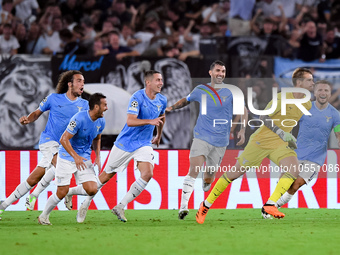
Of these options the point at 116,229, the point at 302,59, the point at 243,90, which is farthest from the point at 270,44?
the point at 116,229

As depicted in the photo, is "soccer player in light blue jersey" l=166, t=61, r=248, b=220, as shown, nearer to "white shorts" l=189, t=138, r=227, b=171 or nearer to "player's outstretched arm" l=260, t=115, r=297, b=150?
"white shorts" l=189, t=138, r=227, b=171

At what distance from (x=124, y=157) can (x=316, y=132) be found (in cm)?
304

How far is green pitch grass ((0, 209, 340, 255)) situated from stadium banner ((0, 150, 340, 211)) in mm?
1134

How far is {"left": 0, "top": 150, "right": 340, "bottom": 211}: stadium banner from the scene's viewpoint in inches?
474

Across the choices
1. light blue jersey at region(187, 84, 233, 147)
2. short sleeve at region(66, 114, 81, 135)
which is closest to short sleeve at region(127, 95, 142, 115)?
short sleeve at region(66, 114, 81, 135)

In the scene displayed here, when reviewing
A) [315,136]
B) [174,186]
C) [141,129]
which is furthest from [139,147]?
[174,186]

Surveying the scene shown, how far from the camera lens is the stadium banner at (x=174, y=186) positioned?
12039 mm

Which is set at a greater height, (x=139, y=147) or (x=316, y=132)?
(x=316, y=132)

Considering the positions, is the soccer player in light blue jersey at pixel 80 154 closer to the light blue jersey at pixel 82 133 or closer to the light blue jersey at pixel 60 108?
the light blue jersey at pixel 82 133

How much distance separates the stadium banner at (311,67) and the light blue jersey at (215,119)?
3.43 m

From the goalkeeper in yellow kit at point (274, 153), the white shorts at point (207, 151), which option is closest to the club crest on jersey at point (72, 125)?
the white shorts at point (207, 151)

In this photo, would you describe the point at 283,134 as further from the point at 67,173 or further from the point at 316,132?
the point at 67,173

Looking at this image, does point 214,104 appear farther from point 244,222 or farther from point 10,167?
point 10,167

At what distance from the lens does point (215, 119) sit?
9.52 meters
